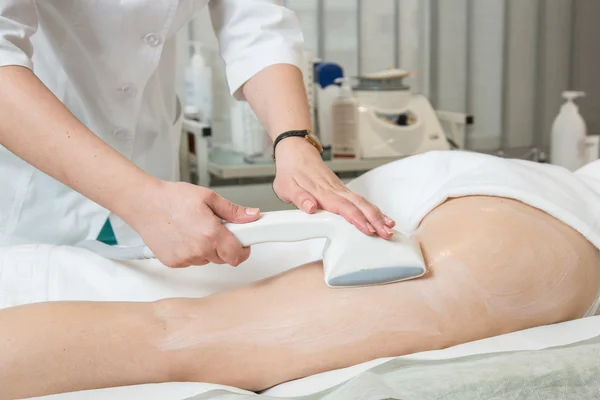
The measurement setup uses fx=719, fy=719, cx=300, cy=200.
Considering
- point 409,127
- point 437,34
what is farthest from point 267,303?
point 437,34

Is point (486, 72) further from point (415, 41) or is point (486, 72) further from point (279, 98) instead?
point (279, 98)

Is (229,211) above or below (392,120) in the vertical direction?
above

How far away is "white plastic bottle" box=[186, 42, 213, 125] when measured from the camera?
2488 mm

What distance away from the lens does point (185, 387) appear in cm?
78

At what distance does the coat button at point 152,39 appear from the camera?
4.42ft

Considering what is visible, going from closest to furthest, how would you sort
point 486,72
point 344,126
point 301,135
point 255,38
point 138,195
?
point 138,195, point 301,135, point 255,38, point 344,126, point 486,72

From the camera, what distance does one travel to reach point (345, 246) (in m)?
0.86

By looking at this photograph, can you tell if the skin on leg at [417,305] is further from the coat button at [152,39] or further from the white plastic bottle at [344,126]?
the white plastic bottle at [344,126]

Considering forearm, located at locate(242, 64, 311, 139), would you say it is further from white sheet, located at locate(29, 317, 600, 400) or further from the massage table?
white sheet, located at locate(29, 317, 600, 400)

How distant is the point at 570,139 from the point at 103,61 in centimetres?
181

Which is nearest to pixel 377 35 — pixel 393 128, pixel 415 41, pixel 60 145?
pixel 415 41

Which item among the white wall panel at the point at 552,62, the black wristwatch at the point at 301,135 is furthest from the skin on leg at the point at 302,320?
the white wall panel at the point at 552,62

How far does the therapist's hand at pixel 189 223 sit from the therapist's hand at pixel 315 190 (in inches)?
4.2

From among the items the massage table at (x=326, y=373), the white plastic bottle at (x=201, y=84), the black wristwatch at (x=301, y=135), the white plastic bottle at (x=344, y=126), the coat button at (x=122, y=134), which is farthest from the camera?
the white plastic bottle at (x=201, y=84)
